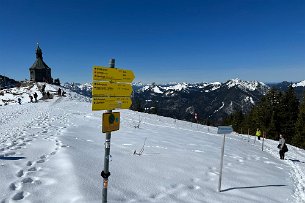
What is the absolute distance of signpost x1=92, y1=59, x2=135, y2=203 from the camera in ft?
17.0

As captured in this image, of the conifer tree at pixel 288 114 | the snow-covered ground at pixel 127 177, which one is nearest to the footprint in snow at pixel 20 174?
the snow-covered ground at pixel 127 177

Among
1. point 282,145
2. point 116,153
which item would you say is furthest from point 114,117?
point 282,145

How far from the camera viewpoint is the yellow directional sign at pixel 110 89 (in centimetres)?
517

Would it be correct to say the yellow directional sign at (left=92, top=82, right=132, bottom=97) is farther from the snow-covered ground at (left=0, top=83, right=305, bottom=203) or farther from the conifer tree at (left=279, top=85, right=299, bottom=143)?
the conifer tree at (left=279, top=85, right=299, bottom=143)

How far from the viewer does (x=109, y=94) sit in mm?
5418

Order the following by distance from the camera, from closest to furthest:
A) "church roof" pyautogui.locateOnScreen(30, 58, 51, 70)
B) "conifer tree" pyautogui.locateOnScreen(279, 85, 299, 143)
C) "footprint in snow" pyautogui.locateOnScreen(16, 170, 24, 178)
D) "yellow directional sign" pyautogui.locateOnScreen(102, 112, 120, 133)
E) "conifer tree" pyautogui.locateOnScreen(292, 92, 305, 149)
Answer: "yellow directional sign" pyautogui.locateOnScreen(102, 112, 120, 133), "footprint in snow" pyautogui.locateOnScreen(16, 170, 24, 178), "conifer tree" pyautogui.locateOnScreen(292, 92, 305, 149), "conifer tree" pyautogui.locateOnScreen(279, 85, 299, 143), "church roof" pyautogui.locateOnScreen(30, 58, 51, 70)

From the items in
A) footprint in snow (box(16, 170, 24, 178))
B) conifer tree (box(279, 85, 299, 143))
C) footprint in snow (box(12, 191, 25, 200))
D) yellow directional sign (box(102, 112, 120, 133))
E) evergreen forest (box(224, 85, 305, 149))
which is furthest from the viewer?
conifer tree (box(279, 85, 299, 143))

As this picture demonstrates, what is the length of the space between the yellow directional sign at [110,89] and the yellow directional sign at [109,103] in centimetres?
8

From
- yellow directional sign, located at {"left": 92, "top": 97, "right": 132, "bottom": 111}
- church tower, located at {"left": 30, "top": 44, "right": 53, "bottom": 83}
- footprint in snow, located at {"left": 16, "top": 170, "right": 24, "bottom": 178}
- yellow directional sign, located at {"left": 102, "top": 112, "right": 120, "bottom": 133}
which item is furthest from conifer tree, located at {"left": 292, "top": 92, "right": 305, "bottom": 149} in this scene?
church tower, located at {"left": 30, "top": 44, "right": 53, "bottom": 83}

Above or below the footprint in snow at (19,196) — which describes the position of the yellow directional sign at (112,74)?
above

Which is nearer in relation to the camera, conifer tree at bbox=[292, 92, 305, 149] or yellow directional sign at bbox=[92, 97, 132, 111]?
yellow directional sign at bbox=[92, 97, 132, 111]

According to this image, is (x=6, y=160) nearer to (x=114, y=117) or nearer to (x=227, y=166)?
(x=114, y=117)

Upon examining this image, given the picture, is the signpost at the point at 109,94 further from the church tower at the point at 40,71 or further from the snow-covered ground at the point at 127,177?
the church tower at the point at 40,71

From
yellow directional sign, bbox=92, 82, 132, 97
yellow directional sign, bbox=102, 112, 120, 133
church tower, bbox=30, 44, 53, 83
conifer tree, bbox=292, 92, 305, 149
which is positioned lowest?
conifer tree, bbox=292, 92, 305, 149
